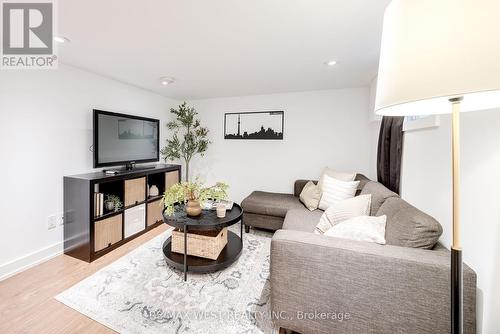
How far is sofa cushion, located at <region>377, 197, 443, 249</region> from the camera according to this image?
1.16 meters

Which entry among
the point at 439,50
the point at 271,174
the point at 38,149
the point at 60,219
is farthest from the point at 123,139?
the point at 439,50

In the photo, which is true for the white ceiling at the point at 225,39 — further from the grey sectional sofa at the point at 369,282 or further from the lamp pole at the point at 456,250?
the grey sectional sofa at the point at 369,282

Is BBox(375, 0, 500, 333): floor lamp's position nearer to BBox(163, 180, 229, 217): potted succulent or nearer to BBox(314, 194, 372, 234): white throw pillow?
BBox(314, 194, 372, 234): white throw pillow

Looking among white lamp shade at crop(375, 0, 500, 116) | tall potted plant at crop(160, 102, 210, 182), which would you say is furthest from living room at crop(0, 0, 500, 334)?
tall potted plant at crop(160, 102, 210, 182)

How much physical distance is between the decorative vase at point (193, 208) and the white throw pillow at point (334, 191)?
1.51m

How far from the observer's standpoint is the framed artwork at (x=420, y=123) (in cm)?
145

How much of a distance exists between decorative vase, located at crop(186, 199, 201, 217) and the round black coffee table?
0.04 m

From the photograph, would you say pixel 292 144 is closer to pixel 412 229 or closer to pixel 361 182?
pixel 361 182

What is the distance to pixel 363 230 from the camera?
1.36 m

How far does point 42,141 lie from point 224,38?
2.12m

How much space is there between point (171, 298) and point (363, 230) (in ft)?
5.08

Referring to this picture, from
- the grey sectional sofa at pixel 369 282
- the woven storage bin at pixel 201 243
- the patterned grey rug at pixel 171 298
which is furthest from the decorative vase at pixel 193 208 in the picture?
the grey sectional sofa at pixel 369 282

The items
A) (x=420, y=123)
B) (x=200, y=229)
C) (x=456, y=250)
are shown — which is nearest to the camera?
(x=456, y=250)

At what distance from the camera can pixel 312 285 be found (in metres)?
1.18
